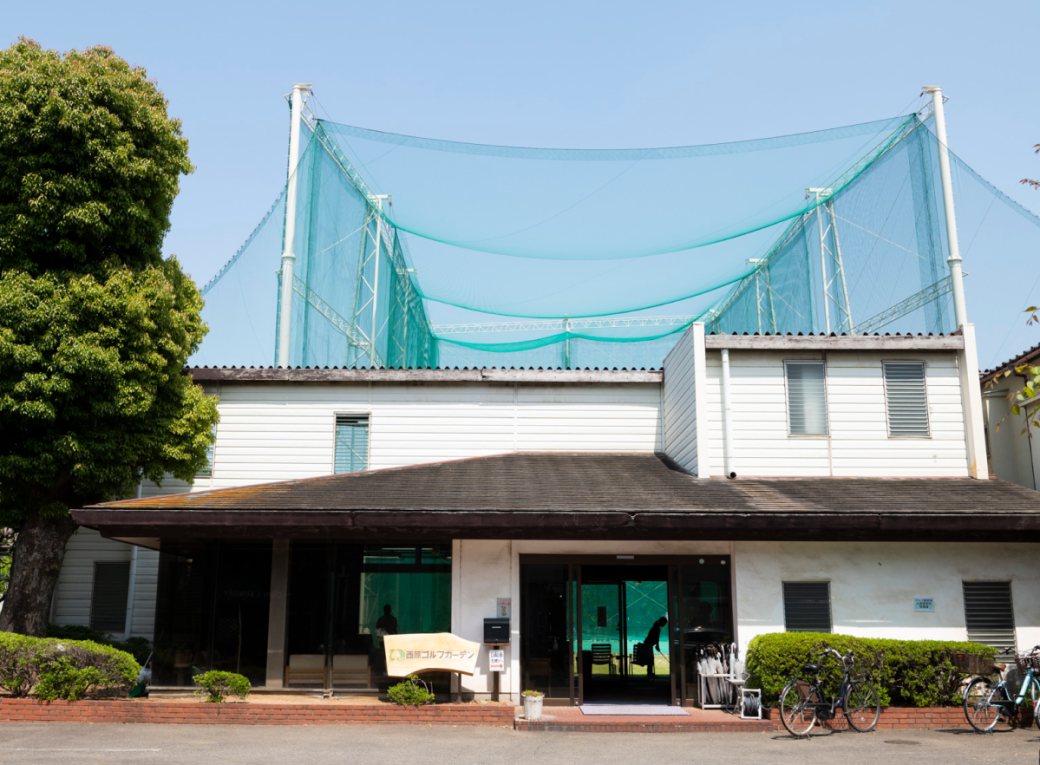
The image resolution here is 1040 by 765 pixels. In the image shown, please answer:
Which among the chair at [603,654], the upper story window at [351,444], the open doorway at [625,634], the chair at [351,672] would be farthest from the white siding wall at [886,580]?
the upper story window at [351,444]

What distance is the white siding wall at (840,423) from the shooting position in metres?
15.5

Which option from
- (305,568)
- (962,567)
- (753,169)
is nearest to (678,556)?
(962,567)

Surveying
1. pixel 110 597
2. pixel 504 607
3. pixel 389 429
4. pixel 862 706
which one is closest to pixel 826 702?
pixel 862 706

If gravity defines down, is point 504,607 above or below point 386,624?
above

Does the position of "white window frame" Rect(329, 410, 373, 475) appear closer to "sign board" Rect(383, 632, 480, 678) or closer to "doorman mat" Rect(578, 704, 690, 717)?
"sign board" Rect(383, 632, 480, 678)

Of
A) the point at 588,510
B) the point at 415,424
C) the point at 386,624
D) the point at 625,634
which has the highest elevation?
the point at 415,424

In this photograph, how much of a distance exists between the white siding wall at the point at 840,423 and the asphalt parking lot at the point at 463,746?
196 inches

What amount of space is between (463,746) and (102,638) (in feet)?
30.9

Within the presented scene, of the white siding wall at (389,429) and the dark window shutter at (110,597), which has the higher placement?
the white siding wall at (389,429)

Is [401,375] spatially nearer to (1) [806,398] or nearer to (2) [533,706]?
(2) [533,706]

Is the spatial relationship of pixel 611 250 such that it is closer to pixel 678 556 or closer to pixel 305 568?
pixel 678 556

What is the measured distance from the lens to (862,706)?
1192 centimetres

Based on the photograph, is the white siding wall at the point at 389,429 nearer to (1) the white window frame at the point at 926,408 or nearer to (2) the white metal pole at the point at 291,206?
(2) the white metal pole at the point at 291,206

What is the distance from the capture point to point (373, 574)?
45.6 feet
